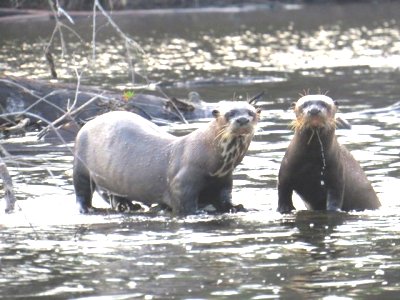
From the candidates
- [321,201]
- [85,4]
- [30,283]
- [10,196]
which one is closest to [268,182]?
[321,201]

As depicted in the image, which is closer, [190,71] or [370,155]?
[370,155]

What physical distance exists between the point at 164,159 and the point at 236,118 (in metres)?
1.04

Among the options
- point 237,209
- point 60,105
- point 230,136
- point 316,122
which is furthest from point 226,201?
point 60,105

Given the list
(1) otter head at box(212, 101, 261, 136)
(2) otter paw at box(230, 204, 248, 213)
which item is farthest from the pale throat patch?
(2) otter paw at box(230, 204, 248, 213)

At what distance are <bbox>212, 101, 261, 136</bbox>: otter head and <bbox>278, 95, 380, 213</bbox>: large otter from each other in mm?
465

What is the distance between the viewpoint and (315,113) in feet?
39.0

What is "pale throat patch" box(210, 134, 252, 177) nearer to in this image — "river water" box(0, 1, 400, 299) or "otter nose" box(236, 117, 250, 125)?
"otter nose" box(236, 117, 250, 125)

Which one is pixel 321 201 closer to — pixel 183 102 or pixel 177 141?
pixel 177 141

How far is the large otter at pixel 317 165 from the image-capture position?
39.4 feet

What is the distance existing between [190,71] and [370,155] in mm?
15116

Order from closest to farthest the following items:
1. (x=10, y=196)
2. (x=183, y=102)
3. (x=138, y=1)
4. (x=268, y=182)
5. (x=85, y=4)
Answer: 1. (x=10, y=196)
2. (x=268, y=182)
3. (x=183, y=102)
4. (x=85, y=4)
5. (x=138, y=1)

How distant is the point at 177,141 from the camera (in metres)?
12.6

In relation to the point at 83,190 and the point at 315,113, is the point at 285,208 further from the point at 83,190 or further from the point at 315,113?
the point at 83,190

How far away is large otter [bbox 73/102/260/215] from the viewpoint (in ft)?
39.5
